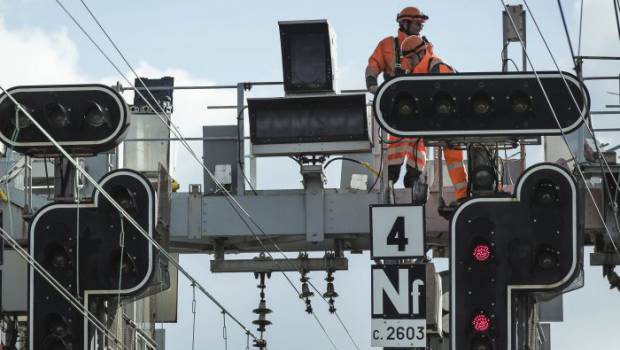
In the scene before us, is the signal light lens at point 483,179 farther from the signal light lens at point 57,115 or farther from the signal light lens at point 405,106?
the signal light lens at point 57,115

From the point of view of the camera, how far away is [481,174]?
22.8 m

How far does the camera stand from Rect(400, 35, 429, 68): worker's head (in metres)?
25.9

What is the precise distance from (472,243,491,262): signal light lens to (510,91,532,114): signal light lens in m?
1.34

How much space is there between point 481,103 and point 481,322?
2.12 m

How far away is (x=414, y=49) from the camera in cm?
2597

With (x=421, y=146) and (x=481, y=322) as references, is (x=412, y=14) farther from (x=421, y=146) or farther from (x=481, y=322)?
(x=481, y=322)

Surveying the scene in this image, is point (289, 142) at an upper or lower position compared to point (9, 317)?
upper

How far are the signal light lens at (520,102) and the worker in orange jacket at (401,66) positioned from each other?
2683mm

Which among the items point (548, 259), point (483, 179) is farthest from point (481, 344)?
point (483, 179)

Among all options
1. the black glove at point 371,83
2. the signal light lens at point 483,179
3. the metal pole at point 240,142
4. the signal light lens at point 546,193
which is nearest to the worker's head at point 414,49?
the black glove at point 371,83

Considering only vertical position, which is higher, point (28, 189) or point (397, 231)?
point (28, 189)

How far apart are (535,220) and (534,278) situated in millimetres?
556

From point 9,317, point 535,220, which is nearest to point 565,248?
point 535,220

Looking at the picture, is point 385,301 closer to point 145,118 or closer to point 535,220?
point 535,220
